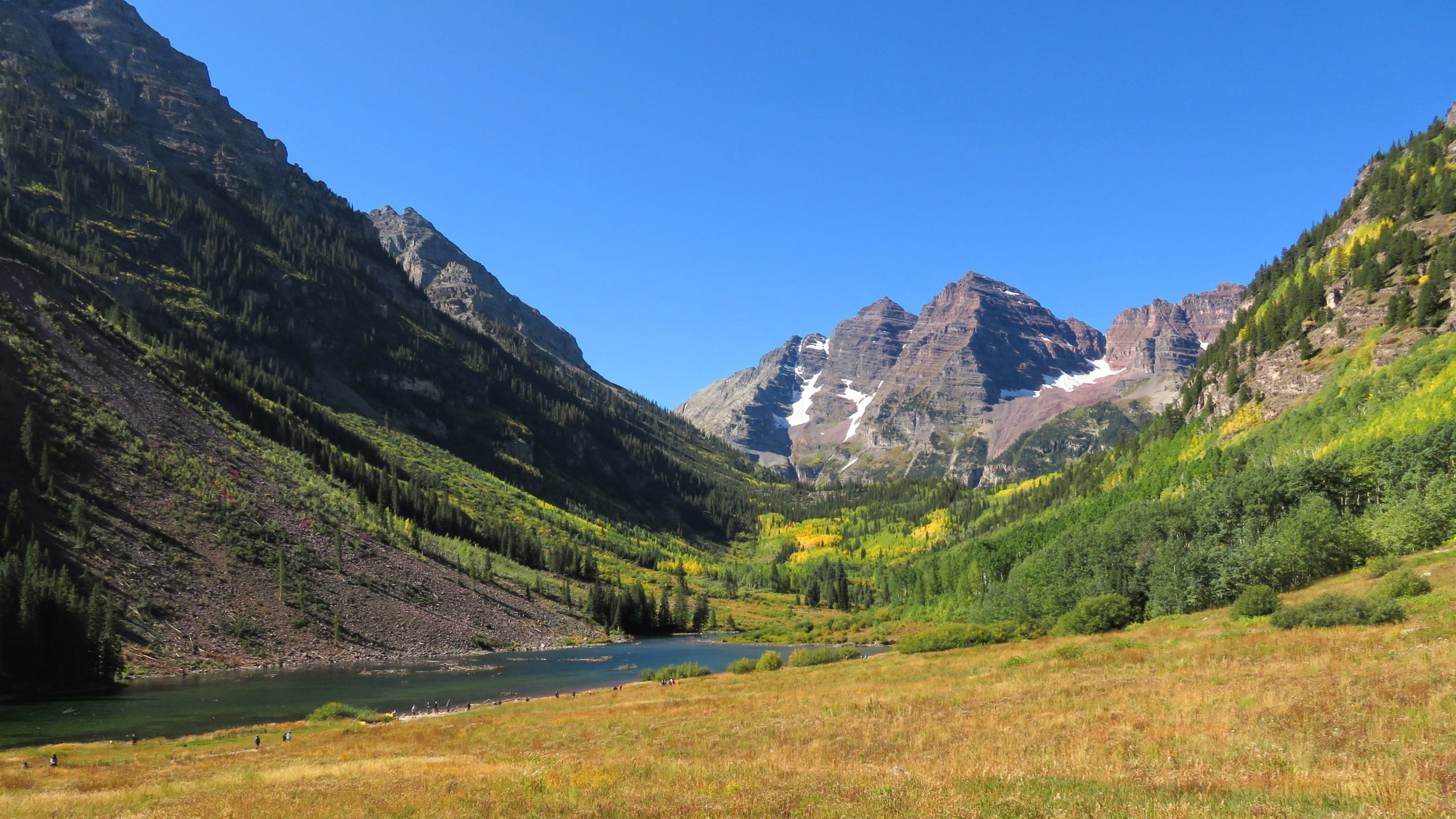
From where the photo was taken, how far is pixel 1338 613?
Result: 39781 mm

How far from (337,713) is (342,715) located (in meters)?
0.45

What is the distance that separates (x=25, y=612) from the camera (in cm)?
6600

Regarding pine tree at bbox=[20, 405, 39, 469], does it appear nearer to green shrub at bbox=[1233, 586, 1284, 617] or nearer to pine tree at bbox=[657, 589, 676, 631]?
pine tree at bbox=[657, 589, 676, 631]

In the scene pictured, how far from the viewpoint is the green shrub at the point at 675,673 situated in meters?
78.7

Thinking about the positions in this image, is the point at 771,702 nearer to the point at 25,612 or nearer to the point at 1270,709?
the point at 1270,709

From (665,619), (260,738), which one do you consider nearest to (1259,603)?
(260,738)

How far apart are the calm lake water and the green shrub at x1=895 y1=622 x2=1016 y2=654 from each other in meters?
27.5

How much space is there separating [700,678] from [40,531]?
7623 centimetres

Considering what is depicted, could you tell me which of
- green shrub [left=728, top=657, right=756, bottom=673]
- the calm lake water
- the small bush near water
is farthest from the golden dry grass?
green shrub [left=728, top=657, right=756, bottom=673]

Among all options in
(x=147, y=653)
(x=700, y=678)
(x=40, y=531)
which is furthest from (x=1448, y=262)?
(x=40, y=531)

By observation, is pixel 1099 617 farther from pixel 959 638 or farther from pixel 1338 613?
pixel 1338 613

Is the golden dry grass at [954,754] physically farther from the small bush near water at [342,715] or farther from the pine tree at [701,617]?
the pine tree at [701,617]

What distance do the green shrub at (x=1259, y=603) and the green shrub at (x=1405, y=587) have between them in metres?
7.92

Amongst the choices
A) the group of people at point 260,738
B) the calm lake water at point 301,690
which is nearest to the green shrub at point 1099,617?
the calm lake water at point 301,690
